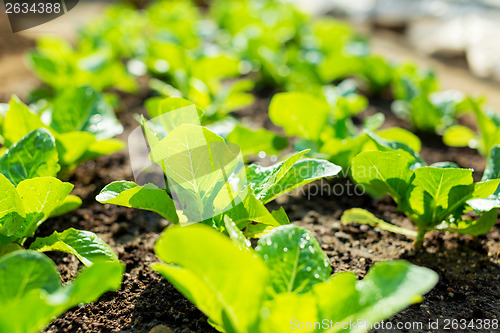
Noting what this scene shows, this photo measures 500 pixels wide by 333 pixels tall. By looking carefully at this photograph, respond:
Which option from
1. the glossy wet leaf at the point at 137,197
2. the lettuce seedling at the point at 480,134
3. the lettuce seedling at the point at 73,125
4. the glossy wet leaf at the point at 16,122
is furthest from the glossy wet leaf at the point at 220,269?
the lettuce seedling at the point at 480,134

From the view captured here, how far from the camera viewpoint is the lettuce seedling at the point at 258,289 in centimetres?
87

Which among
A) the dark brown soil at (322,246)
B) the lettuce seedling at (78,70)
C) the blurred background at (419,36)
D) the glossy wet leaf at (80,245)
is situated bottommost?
the blurred background at (419,36)

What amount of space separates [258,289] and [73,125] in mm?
1402

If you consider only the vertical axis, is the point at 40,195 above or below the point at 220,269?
below

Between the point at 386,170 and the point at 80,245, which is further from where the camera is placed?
the point at 386,170

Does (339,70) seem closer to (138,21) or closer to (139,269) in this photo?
(139,269)

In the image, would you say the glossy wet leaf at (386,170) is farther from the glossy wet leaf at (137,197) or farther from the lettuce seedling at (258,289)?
the glossy wet leaf at (137,197)

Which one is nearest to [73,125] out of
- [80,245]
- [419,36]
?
[80,245]

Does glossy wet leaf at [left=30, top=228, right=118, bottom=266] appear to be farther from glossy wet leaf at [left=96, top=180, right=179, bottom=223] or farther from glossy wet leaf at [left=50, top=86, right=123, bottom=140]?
glossy wet leaf at [left=50, top=86, right=123, bottom=140]

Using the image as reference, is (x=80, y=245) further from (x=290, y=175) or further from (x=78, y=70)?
(x=78, y=70)

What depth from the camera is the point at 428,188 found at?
147cm

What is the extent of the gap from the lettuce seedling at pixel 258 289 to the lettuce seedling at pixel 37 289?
0.45 ft

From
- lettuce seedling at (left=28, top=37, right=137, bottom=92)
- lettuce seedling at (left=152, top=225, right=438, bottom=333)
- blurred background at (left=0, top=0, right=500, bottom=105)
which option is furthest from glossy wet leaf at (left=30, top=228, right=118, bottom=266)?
blurred background at (left=0, top=0, right=500, bottom=105)

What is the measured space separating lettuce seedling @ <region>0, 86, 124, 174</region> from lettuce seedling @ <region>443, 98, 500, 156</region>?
173 cm
